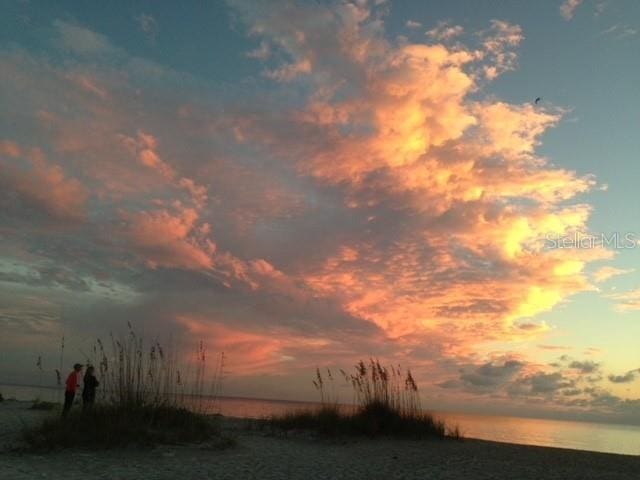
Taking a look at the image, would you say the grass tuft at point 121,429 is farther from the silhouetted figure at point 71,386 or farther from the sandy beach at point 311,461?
the silhouetted figure at point 71,386

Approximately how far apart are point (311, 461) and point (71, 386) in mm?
7607

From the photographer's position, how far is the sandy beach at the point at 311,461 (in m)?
9.47

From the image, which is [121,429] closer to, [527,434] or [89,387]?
[89,387]

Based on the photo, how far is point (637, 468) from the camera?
523 inches

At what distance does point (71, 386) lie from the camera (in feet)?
48.3

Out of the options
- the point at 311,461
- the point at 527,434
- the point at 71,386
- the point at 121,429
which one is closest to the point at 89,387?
the point at 71,386

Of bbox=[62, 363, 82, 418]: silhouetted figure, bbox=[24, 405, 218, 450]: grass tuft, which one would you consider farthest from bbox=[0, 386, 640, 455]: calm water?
bbox=[24, 405, 218, 450]: grass tuft

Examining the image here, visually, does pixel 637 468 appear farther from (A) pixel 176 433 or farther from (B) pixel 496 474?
(A) pixel 176 433

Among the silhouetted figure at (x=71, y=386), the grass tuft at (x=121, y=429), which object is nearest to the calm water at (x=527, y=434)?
the silhouetted figure at (x=71, y=386)

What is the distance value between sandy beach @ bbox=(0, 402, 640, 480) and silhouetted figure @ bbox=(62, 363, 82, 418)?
1.36 meters

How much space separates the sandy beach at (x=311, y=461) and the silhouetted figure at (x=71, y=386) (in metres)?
1.36

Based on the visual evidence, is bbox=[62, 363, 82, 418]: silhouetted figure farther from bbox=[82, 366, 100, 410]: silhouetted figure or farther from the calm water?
the calm water

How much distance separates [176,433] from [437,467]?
255 inches

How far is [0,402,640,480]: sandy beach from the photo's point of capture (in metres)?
9.47
